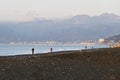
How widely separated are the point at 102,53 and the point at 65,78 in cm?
1609

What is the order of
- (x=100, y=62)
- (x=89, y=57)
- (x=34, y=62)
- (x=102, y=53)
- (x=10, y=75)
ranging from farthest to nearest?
(x=102, y=53) → (x=89, y=57) → (x=100, y=62) → (x=34, y=62) → (x=10, y=75)

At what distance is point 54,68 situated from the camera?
31656 millimetres

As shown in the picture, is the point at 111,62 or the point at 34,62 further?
the point at 111,62

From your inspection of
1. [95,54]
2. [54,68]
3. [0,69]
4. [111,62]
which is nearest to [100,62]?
[111,62]

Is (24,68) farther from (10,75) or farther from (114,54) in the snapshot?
(114,54)

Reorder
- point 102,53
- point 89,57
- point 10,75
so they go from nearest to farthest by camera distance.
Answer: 1. point 10,75
2. point 89,57
3. point 102,53

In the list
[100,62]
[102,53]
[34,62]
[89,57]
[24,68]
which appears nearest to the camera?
[24,68]

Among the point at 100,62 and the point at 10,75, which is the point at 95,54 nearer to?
the point at 100,62

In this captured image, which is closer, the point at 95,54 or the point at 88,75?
the point at 88,75

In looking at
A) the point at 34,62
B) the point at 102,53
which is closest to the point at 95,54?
the point at 102,53

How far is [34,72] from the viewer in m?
30.0

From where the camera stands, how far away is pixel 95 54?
143 ft

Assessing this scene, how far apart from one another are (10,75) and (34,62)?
5894mm

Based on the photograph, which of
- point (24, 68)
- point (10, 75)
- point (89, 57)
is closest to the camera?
point (10, 75)
